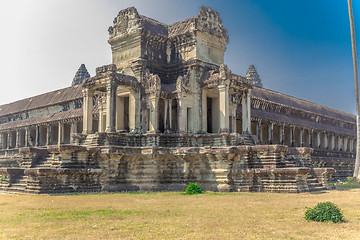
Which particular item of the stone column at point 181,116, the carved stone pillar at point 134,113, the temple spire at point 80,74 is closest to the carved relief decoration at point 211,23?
the stone column at point 181,116

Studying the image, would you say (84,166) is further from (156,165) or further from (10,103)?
(10,103)

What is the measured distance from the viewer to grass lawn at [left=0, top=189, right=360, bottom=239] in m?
8.59

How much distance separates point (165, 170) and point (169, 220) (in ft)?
36.2

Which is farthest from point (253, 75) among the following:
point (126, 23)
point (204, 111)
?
point (126, 23)

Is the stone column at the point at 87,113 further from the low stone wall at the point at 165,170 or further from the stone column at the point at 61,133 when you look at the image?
the stone column at the point at 61,133

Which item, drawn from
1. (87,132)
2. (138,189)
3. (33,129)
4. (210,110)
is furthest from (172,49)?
(33,129)

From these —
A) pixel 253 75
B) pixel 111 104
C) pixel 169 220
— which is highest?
pixel 253 75

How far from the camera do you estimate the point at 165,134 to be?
22359 millimetres

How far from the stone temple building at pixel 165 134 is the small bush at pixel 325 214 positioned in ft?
24.0

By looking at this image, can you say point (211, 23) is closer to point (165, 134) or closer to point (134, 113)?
point (134, 113)

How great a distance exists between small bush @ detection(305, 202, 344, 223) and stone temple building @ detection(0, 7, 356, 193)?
7.32m

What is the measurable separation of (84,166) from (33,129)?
1003 inches

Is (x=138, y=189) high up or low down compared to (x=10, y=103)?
Answer: down

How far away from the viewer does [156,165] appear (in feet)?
69.7
